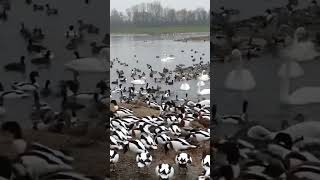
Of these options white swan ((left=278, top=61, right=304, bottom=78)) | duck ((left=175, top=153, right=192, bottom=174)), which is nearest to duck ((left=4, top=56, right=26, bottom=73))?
white swan ((left=278, top=61, right=304, bottom=78))

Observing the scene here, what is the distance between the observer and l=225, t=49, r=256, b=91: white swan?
3244 mm

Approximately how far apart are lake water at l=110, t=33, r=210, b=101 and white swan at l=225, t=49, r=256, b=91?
50.4 feet

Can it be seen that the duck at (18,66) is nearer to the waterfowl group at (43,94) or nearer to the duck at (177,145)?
the waterfowl group at (43,94)

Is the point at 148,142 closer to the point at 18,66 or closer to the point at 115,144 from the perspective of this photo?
the point at 115,144

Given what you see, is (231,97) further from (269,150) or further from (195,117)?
(195,117)

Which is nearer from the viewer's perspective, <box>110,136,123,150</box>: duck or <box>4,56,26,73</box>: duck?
<box>4,56,26,73</box>: duck

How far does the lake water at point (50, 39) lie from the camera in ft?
10.7

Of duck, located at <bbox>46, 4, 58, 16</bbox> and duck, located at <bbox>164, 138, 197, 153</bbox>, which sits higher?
duck, located at <bbox>46, 4, 58, 16</bbox>

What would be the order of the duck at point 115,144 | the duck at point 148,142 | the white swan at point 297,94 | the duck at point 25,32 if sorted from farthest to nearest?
1. the duck at point 148,142
2. the duck at point 115,144
3. the duck at point 25,32
4. the white swan at point 297,94

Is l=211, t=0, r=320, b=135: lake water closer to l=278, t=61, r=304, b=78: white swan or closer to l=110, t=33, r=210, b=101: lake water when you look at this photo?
l=278, t=61, r=304, b=78: white swan

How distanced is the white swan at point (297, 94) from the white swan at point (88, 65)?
1159 millimetres

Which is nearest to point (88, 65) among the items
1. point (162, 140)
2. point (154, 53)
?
point (162, 140)

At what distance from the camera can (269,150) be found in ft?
10.8

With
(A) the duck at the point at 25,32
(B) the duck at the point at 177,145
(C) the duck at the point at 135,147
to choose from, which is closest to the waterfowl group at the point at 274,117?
(A) the duck at the point at 25,32
